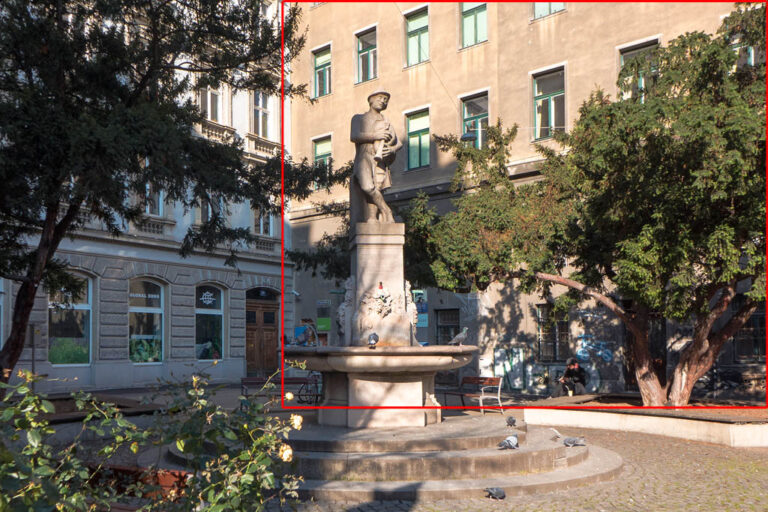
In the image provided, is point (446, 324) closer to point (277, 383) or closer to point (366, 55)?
point (366, 55)

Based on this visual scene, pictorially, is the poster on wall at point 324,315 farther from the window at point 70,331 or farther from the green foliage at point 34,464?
the green foliage at point 34,464

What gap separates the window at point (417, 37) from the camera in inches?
1051

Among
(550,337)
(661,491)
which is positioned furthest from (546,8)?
(661,491)

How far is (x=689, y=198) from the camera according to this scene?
42.1 feet

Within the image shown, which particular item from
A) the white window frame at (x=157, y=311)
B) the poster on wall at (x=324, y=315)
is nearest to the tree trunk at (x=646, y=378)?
the poster on wall at (x=324, y=315)

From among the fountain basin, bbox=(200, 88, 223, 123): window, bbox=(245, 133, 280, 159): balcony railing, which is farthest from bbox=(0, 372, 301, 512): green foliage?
bbox=(245, 133, 280, 159): balcony railing

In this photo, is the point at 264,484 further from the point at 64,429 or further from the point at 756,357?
the point at 756,357

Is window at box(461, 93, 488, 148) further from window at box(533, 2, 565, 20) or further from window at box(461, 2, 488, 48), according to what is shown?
window at box(533, 2, 565, 20)

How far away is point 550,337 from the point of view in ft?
80.8

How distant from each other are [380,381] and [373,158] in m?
3.16

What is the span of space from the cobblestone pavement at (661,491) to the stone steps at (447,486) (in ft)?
0.37

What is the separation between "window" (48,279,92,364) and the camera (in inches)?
953

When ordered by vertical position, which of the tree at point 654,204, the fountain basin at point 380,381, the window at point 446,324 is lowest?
the fountain basin at point 380,381

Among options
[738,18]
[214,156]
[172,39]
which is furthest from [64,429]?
[738,18]
